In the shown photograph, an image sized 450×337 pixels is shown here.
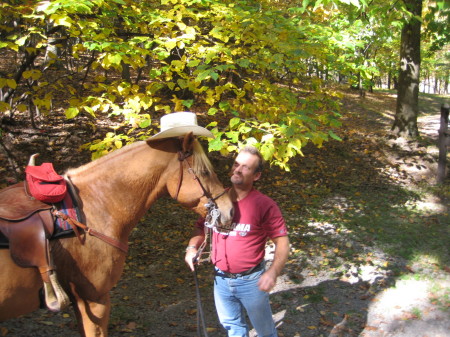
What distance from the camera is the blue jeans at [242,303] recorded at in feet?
8.98

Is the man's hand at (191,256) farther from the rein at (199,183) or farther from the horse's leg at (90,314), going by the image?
the horse's leg at (90,314)

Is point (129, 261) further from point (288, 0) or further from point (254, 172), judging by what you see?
point (288, 0)

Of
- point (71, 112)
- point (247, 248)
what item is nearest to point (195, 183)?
point (247, 248)

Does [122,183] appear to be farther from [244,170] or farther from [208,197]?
[244,170]

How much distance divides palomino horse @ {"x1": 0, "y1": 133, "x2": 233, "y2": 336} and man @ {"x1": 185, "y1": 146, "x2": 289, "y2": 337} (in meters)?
0.24

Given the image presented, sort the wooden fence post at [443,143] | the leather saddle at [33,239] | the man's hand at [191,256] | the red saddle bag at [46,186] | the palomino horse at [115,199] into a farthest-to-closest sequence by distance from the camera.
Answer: the wooden fence post at [443,143]
the man's hand at [191,256]
the palomino horse at [115,199]
the red saddle bag at [46,186]
the leather saddle at [33,239]

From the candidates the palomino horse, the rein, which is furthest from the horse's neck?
the rein

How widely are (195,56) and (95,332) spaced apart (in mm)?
3433

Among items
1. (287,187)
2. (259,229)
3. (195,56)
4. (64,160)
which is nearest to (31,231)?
(259,229)

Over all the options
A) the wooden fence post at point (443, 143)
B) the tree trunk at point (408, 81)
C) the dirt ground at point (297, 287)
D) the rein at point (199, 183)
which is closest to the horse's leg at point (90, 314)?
the rein at point (199, 183)

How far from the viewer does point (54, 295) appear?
2289 mm

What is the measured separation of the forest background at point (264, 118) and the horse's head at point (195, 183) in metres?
1.39

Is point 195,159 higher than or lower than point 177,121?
lower

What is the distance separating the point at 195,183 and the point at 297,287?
326 cm
